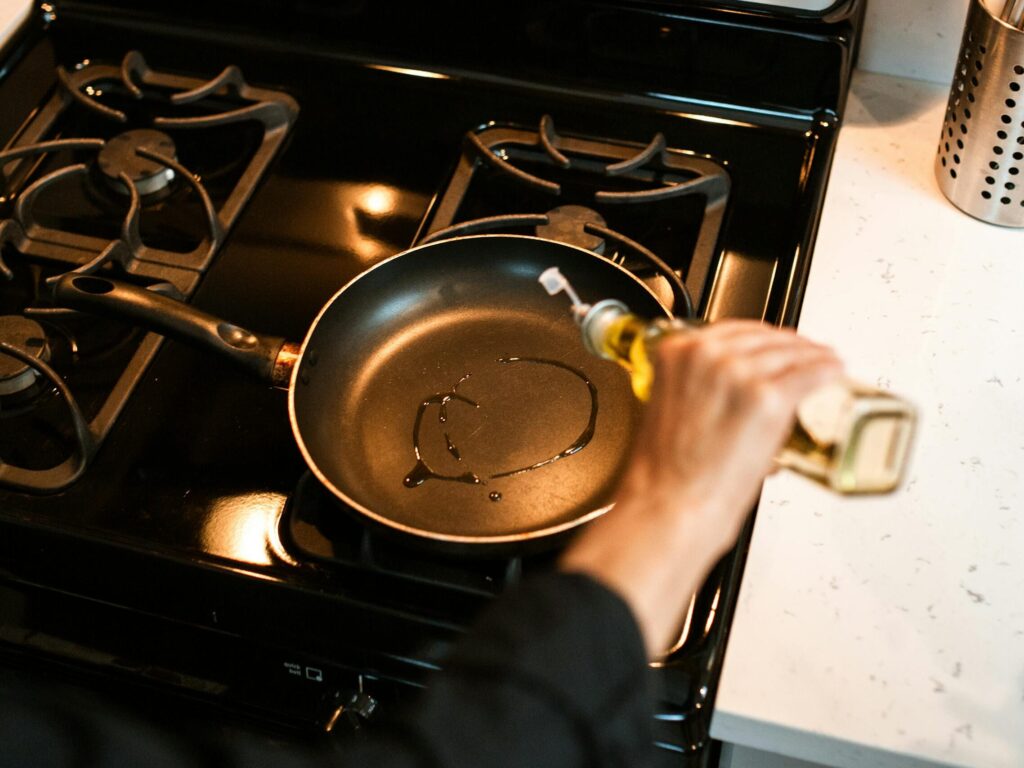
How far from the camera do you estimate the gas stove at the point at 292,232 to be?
2.59 ft

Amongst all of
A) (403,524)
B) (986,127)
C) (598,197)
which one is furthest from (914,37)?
(403,524)

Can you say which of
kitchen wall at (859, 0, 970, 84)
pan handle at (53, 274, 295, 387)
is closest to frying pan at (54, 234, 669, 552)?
pan handle at (53, 274, 295, 387)

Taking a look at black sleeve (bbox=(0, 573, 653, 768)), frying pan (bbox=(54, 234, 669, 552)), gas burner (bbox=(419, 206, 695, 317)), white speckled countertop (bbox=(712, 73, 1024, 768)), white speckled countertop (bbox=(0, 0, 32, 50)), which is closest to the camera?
black sleeve (bbox=(0, 573, 653, 768))

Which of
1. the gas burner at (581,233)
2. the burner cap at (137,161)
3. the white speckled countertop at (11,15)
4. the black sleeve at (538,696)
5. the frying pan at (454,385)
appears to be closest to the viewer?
the black sleeve at (538,696)

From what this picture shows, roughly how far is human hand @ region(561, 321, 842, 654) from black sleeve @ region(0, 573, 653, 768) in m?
0.02

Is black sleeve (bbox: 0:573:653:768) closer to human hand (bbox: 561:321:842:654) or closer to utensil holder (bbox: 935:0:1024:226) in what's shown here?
human hand (bbox: 561:321:842:654)

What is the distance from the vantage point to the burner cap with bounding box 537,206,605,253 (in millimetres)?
967

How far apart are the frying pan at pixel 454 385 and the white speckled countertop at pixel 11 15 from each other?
0.47 meters

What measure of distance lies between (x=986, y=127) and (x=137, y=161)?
75 centimetres

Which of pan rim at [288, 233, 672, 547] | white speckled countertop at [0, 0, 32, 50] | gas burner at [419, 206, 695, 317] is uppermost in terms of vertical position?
white speckled countertop at [0, 0, 32, 50]

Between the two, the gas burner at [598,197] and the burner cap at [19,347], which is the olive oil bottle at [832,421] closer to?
the gas burner at [598,197]

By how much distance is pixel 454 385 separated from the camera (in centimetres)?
90

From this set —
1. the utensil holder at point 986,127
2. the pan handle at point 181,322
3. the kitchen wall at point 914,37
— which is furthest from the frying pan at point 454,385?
the kitchen wall at point 914,37

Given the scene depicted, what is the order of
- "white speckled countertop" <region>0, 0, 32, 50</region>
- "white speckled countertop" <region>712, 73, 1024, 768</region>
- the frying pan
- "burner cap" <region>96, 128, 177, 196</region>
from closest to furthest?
"white speckled countertop" <region>712, 73, 1024, 768</region>
the frying pan
"burner cap" <region>96, 128, 177, 196</region>
"white speckled countertop" <region>0, 0, 32, 50</region>
